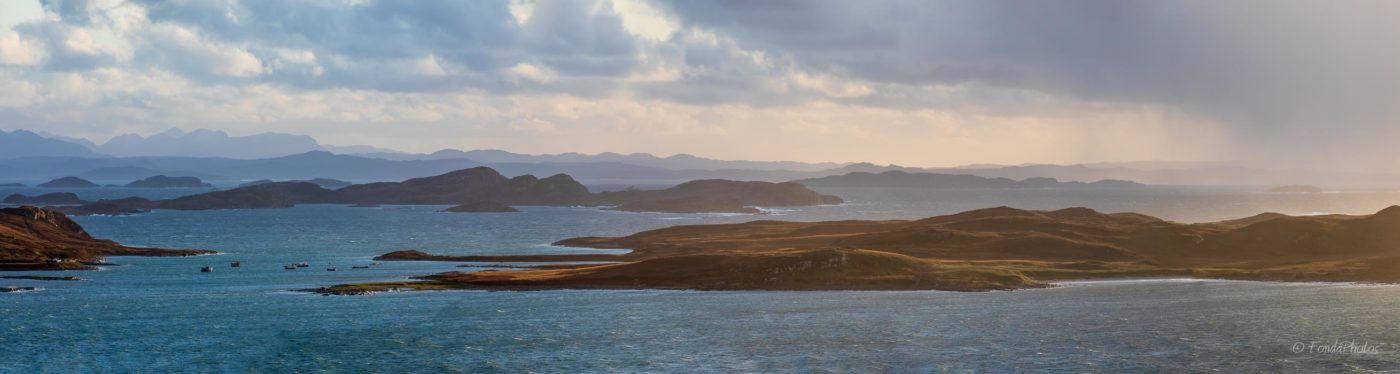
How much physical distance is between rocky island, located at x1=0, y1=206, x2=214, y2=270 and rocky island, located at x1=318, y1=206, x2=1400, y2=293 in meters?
41.1

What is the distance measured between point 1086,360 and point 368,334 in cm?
5170

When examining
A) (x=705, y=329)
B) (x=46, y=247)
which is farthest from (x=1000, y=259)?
(x=46, y=247)

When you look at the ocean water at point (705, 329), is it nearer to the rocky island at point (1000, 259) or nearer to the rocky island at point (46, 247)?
the rocky island at point (1000, 259)

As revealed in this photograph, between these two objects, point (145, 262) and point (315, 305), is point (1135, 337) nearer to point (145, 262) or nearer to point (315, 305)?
point (315, 305)

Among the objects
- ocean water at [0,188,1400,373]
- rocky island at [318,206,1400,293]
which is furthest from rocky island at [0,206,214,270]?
rocky island at [318,206,1400,293]

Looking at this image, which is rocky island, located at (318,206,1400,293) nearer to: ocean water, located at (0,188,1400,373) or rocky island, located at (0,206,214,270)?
ocean water, located at (0,188,1400,373)

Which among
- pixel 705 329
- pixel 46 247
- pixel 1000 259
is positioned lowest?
pixel 705 329

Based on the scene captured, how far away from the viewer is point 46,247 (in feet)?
573

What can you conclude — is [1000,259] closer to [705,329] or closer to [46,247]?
[705,329]

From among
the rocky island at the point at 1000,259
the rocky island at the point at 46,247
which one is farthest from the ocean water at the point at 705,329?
the rocky island at the point at 46,247

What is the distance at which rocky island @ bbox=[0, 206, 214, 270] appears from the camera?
16050 centimetres

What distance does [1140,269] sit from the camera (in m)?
152

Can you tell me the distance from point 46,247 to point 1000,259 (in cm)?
13090

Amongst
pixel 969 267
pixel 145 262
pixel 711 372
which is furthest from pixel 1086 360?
pixel 145 262
